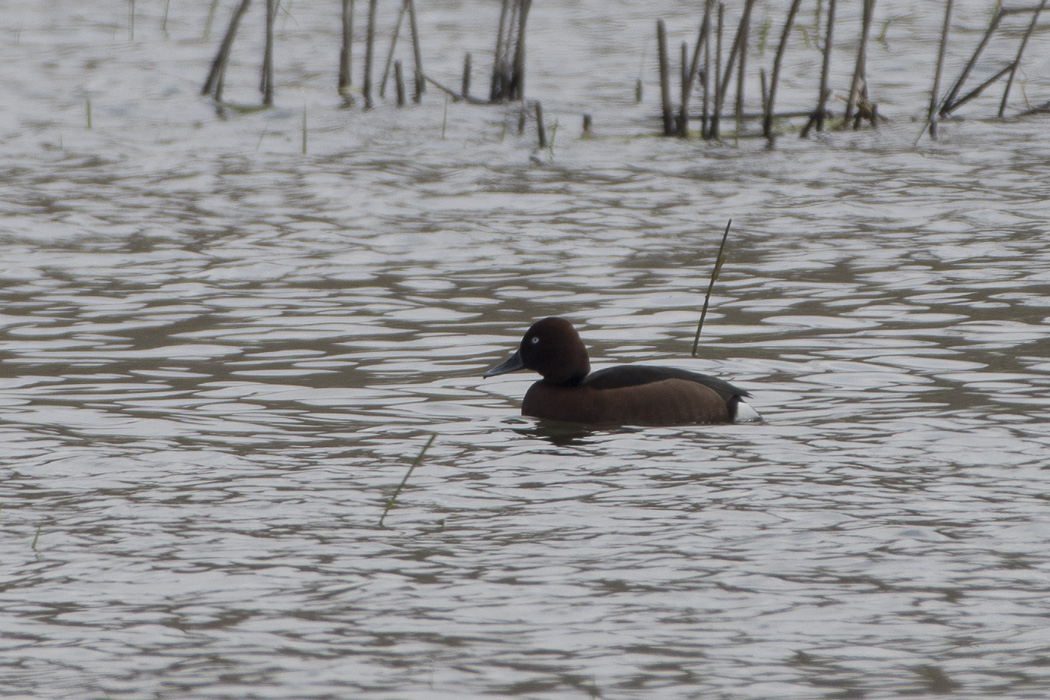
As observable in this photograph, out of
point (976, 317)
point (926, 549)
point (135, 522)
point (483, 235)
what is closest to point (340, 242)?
point (483, 235)

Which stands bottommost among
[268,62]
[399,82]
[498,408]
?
[498,408]

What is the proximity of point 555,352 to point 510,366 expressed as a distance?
0.95ft

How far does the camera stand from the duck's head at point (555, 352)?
804cm

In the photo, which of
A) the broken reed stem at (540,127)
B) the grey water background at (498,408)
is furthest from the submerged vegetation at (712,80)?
the grey water background at (498,408)

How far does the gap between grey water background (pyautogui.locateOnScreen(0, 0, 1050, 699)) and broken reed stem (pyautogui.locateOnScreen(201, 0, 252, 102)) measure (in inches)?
11.8

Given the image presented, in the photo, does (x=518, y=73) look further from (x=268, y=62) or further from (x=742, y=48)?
(x=742, y=48)

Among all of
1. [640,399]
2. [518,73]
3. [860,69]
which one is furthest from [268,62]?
[640,399]

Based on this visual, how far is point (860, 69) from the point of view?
587 inches

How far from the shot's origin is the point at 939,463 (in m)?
6.83

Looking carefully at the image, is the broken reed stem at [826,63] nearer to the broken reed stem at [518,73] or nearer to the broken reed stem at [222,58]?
the broken reed stem at [518,73]

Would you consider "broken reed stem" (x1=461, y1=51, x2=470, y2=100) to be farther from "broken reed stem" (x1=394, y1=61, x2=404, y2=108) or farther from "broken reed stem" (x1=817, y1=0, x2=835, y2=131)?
"broken reed stem" (x1=817, y1=0, x2=835, y2=131)

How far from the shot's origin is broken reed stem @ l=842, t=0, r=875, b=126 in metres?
14.4

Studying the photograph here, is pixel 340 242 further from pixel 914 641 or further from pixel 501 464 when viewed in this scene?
pixel 914 641

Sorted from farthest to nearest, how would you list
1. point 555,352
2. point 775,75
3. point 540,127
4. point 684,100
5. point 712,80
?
1. point 712,80
2. point 684,100
3. point 540,127
4. point 775,75
5. point 555,352
